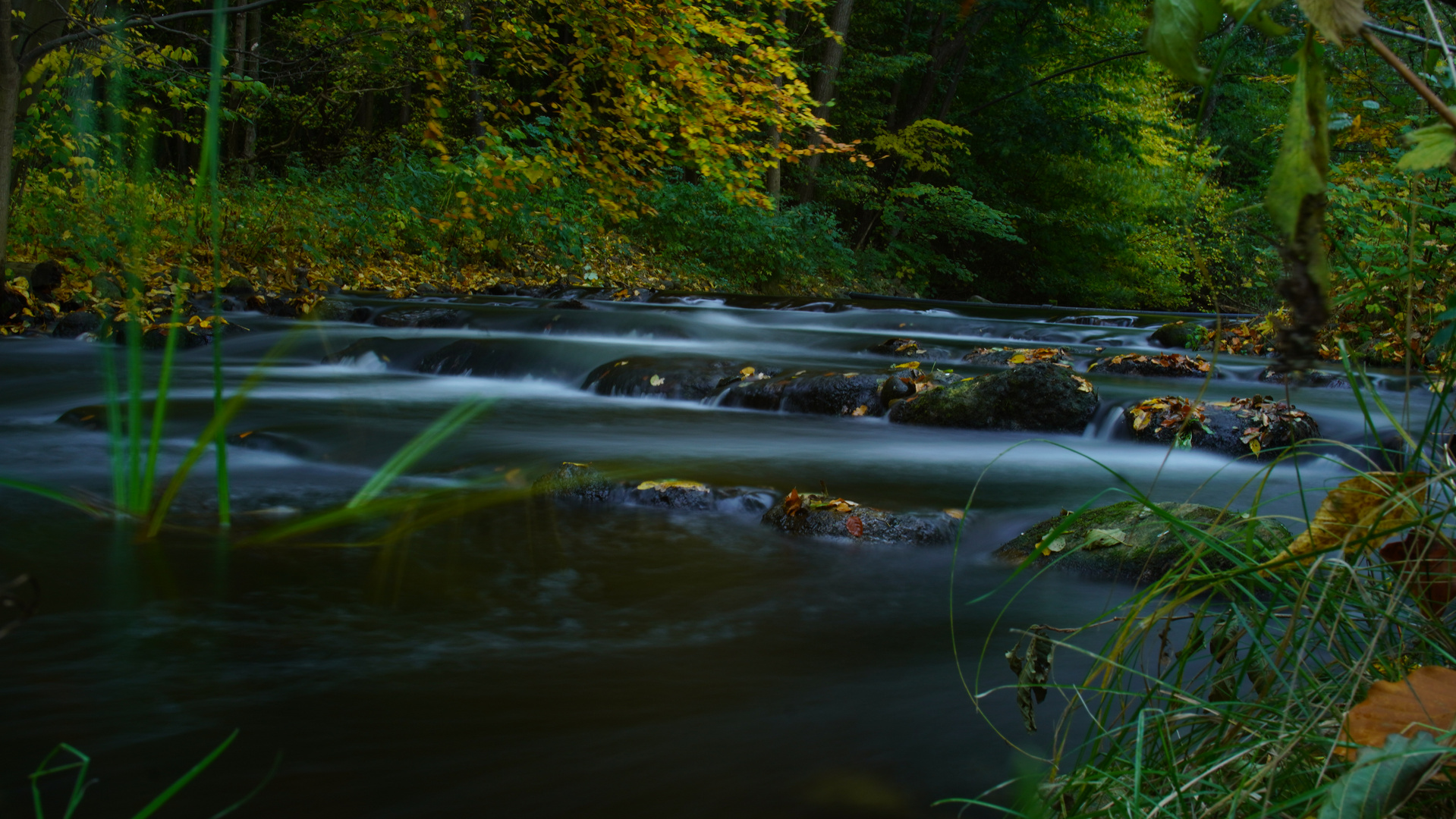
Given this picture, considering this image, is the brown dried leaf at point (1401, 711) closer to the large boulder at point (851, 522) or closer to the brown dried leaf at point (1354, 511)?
the brown dried leaf at point (1354, 511)

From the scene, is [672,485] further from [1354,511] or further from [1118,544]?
[1354,511]

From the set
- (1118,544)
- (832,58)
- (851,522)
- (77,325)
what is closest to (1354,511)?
(1118,544)

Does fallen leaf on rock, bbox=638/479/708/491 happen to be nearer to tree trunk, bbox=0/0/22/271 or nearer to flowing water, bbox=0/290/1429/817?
flowing water, bbox=0/290/1429/817

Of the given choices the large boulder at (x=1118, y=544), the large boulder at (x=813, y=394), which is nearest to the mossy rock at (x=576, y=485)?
the large boulder at (x=1118, y=544)

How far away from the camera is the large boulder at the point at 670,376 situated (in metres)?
8.07

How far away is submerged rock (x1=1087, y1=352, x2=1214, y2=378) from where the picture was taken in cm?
897

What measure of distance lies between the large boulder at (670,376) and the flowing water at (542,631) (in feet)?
5.29

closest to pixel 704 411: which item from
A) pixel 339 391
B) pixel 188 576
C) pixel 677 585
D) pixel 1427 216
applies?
pixel 339 391

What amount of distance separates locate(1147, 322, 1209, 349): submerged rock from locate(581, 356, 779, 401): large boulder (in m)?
5.62

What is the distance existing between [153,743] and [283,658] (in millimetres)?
482

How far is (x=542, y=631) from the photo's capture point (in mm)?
3025

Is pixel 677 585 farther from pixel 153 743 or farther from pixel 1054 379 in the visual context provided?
pixel 1054 379

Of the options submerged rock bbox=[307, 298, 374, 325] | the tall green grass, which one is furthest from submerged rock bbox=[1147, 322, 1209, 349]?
the tall green grass

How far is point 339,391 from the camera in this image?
26.3 feet
